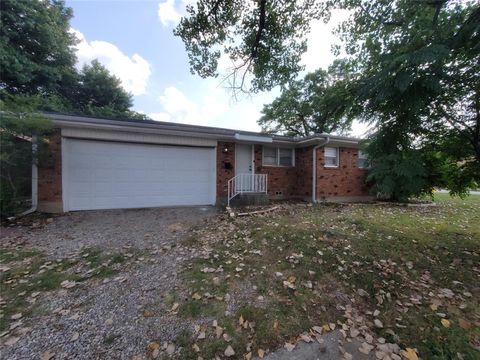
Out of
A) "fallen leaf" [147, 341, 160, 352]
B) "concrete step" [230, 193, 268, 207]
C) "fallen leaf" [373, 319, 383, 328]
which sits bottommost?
"fallen leaf" [373, 319, 383, 328]

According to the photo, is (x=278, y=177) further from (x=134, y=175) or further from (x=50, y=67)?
(x=50, y=67)

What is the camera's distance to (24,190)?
19.3ft

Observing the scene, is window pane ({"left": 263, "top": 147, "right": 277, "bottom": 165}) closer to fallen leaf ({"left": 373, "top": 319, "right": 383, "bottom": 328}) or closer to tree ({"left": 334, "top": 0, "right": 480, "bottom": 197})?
tree ({"left": 334, "top": 0, "right": 480, "bottom": 197})

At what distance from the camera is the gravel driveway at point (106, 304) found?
1.98 meters

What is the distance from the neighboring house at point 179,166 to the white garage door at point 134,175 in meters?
0.02

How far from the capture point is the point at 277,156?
399 inches

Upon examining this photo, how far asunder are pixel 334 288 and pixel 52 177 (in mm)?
7659

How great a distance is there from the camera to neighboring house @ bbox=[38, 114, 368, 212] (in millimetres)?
6410

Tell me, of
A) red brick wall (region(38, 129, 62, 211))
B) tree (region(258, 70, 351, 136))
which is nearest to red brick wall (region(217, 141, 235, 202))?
red brick wall (region(38, 129, 62, 211))

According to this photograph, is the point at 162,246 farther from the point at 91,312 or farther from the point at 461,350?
the point at 461,350

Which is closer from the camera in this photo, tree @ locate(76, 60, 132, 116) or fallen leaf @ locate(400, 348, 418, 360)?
fallen leaf @ locate(400, 348, 418, 360)

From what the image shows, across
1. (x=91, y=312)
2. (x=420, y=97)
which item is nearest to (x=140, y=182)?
(x=91, y=312)

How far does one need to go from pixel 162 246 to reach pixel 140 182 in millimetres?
3945

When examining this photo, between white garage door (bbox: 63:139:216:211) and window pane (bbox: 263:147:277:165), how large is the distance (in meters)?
2.61
